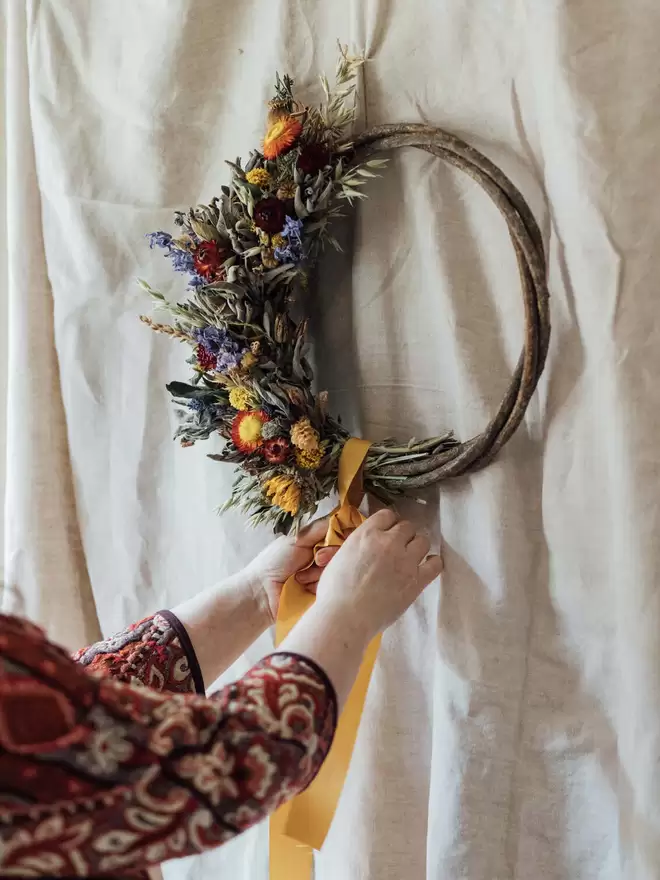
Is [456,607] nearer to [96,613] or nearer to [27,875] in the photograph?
[27,875]

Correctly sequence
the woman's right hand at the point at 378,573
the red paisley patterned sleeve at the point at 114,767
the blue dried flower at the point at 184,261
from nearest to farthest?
the red paisley patterned sleeve at the point at 114,767, the woman's right hand at the point at 378,573, the blue dried flower at the point at 184,261

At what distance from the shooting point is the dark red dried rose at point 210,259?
74 cm

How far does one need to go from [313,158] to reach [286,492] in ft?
1.07

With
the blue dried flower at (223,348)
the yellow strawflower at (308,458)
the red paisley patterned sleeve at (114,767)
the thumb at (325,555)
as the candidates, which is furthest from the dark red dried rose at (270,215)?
the red paisley patterned sleeve at (114,767)

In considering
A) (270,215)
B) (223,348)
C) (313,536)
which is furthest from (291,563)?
(270,215)

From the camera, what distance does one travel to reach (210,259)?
74 centimetres

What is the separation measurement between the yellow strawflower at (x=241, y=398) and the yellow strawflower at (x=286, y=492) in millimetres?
79

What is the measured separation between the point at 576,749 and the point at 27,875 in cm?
50

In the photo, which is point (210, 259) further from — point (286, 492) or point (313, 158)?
point (286, 492)

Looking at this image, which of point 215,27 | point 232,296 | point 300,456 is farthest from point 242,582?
point 215,27

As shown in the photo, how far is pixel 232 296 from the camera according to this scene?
729mm

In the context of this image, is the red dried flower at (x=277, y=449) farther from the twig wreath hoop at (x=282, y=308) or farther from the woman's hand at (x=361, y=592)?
the woman's hand at (x=361, y=592)

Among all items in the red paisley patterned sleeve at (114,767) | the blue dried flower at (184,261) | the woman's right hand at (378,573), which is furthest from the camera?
the blue dried flower at (184,261)

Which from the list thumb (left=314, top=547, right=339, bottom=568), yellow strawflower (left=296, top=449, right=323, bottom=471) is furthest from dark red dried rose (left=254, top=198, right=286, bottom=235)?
thumb (left=314, top=547, right=339, bottom=568)
